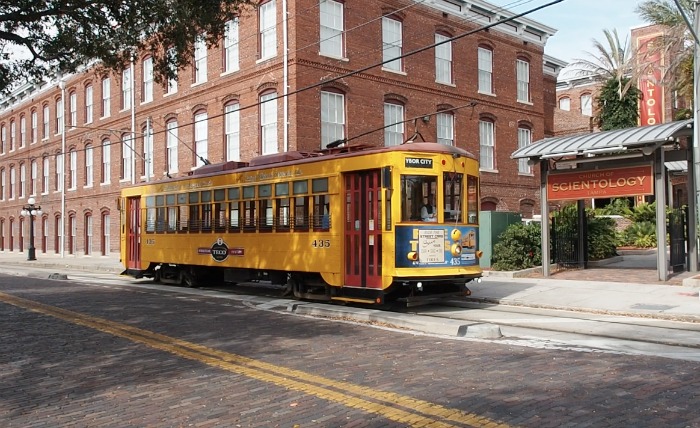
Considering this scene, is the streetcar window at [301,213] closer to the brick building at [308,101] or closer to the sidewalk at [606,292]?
the sidewalk at [606,292]

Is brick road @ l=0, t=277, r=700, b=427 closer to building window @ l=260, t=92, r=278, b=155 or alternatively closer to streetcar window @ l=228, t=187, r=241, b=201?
streetcar window @ l=228, t=187, r=241, b=201

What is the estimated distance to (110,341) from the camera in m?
9.58

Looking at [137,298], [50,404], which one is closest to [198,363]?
[50,404]

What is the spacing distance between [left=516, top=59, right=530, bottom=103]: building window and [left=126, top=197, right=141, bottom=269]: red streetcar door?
22.3m

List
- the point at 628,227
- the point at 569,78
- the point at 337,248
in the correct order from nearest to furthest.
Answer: the point at 337,248 → the point at 628,227 → the point at 569,78

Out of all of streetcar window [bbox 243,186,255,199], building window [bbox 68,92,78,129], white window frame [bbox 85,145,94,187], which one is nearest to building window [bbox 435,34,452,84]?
streetcar window [bbox 243,186,255,199]

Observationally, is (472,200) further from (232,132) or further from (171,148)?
(171,148)

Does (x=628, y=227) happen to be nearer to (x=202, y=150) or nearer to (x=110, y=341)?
(x=202, y=150)

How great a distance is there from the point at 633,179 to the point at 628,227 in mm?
12225

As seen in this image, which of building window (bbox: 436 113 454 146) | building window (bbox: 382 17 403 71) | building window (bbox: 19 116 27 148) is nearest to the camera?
building window (bbox: 382 17 403 71)

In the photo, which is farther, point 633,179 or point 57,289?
point 57,289

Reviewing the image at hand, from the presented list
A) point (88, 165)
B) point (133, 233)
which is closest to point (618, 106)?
point (133, 233)

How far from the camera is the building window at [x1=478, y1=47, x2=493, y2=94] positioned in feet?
109

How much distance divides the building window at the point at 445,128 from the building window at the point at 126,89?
16987 mm
